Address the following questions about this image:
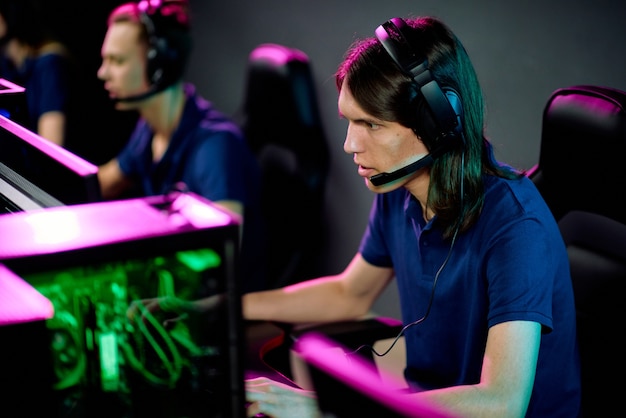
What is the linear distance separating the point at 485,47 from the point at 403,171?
37.7 inches

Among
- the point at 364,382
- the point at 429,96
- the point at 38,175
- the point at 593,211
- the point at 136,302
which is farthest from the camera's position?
the point at 593,211

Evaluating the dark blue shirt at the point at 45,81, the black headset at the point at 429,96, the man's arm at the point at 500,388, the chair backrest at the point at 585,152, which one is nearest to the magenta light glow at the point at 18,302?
the man's arm at the point at 500,388

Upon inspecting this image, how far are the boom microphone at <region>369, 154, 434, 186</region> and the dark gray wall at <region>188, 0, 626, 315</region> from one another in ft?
2.45

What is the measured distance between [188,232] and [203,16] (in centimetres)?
279

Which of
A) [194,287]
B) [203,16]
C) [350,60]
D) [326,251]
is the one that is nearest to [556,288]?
[350,60]

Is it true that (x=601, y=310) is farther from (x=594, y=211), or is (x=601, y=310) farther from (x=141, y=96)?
(x=141, y=96)

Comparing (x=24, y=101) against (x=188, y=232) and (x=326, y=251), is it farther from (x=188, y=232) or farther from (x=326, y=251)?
(x=326, y=251)

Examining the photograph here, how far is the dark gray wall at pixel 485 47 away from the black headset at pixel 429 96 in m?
0.73

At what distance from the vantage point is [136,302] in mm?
817

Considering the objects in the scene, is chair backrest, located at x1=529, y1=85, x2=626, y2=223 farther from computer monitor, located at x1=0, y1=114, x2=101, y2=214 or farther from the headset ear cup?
computer monitor, located at x1=0, y1=114, x2=101, y2=214

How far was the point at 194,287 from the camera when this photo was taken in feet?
2.75

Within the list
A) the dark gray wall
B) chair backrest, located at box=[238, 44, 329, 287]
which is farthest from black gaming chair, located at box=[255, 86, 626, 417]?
chair backrest, located at box=[238, 44, 329, 287]

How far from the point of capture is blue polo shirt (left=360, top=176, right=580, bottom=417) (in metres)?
1.25

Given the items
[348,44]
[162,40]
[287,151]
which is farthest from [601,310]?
[348,44]
